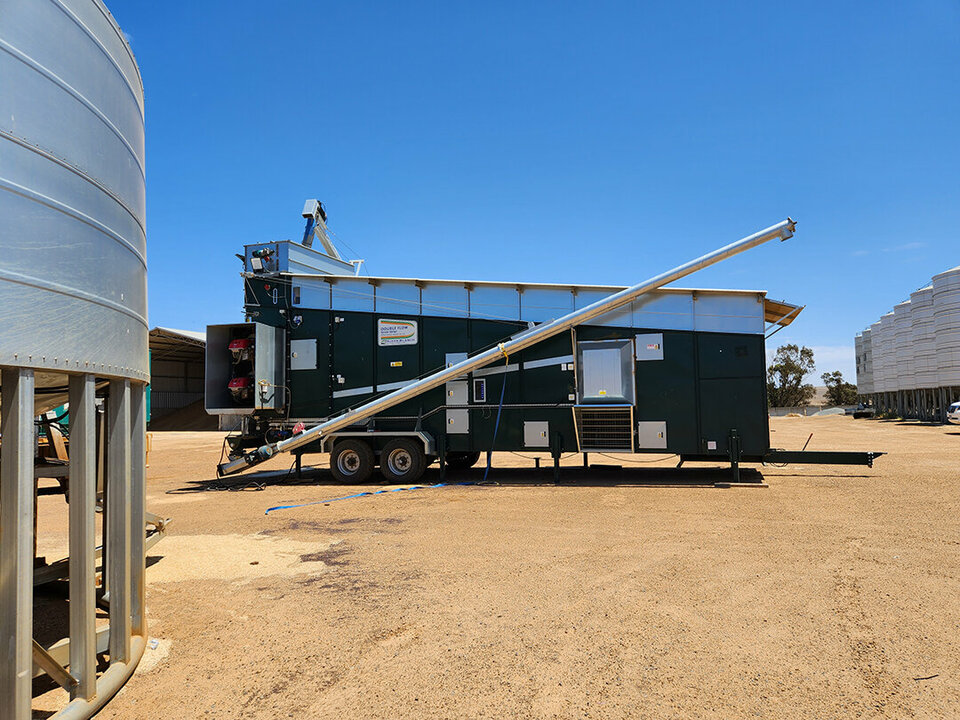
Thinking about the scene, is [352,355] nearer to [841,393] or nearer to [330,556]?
[330,556]

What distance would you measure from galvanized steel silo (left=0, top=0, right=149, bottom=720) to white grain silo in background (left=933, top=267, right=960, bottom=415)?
4123 cm

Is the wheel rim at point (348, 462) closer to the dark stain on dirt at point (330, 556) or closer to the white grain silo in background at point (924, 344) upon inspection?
the dark stain on dirt at point (330, 556)

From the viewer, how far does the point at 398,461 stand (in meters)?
12.8

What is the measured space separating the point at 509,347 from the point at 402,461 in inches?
129

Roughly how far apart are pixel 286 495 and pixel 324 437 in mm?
1569

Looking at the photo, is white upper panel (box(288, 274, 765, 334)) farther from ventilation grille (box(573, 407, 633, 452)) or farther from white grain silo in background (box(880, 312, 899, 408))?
white grain silo in background (box(880, 312, 899, 408))

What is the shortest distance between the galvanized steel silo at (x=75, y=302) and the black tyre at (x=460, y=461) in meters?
10.3

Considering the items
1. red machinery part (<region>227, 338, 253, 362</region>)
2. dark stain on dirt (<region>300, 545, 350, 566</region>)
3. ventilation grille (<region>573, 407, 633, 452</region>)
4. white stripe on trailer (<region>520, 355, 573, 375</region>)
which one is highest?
red machinery part (<region>227, 338, 253, 362</region>)

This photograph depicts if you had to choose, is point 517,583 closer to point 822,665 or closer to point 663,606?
point 663,606

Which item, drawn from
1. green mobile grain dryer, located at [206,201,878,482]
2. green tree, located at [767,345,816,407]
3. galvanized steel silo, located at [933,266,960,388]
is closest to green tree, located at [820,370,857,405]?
green tree, located at [767,345,816,407]

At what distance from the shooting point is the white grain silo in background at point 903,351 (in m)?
40.8

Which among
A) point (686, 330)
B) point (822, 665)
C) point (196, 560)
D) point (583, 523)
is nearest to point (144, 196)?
point (196, 560)

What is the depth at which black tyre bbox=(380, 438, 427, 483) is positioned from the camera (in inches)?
495

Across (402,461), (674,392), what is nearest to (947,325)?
(674,392)
